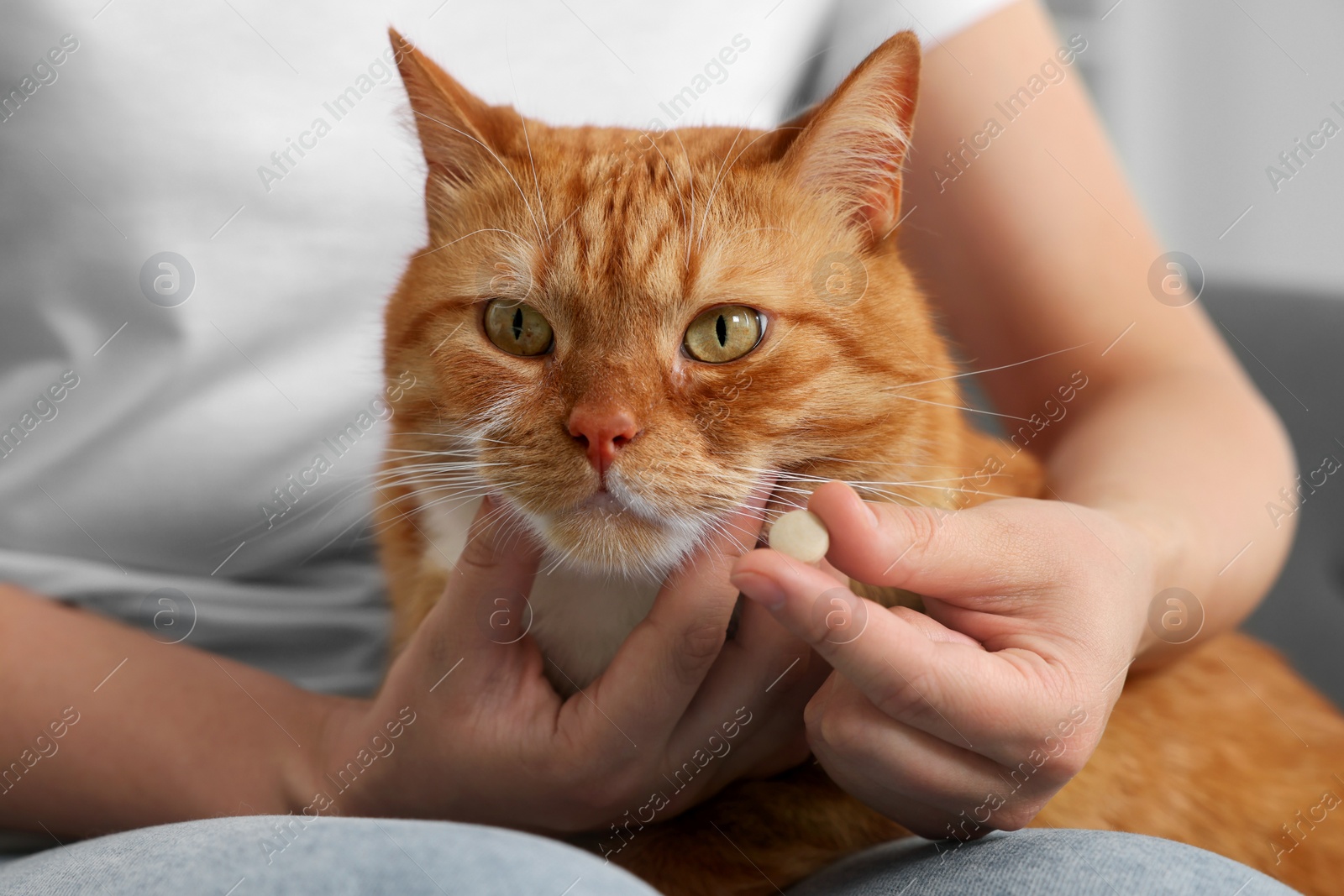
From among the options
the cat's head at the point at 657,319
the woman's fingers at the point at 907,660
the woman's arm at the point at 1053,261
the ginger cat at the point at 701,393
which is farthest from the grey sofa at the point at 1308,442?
the woman's fingers at the point at 907,660

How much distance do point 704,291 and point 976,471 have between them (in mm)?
570

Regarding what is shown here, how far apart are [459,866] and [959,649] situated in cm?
54

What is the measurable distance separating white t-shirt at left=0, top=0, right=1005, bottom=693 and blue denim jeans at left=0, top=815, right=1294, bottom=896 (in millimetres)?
693

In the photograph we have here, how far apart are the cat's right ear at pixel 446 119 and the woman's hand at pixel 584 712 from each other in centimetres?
57

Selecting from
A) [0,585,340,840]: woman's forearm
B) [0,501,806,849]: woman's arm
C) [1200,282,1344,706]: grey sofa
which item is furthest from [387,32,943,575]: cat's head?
[1200,282,1344,706]: grey sofa

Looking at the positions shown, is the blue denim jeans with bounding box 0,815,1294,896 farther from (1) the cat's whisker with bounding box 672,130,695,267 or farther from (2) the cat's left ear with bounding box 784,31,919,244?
(2) the cat's left ear with bounding box 784,31,919,244

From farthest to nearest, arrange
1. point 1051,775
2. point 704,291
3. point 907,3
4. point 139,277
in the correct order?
point 907,3 < point 139,277 < point 704,291 < point 1051,775

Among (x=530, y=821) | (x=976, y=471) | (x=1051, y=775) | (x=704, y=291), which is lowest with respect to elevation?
(x=1051, y=775)

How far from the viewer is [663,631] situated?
1.10m

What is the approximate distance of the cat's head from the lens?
3.67ft

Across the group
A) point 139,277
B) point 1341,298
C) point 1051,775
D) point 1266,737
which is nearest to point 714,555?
point 1051,775

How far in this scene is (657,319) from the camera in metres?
1.18

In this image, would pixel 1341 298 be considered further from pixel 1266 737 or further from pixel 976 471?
pixel 976 471

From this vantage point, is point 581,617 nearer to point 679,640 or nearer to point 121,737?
point 679,640
